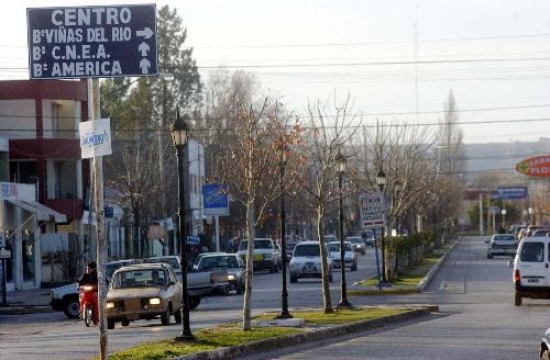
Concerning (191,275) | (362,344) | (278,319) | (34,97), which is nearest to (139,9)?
(362,344)

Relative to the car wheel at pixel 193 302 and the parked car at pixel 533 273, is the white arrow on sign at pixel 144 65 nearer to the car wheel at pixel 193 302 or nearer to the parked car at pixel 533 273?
the car wheel at pixel 193 302

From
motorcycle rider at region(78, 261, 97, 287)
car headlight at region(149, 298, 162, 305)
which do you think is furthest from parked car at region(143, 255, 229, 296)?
car headlight at region(149, 298, 162, 305)

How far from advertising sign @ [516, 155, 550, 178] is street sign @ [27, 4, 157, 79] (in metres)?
59.5

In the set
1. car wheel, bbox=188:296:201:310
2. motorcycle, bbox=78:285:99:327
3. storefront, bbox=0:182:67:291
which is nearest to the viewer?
motorcycle, bbox=78:285:99:327

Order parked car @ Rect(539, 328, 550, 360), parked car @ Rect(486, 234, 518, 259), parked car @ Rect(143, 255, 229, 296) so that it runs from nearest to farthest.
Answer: parked car @ Rect(539, 328, 550, 360) < parked car @ Rect(143, 255, 229, 296) < parked car @ Rect(486, 234, 518, 259)

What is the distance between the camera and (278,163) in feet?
85.5

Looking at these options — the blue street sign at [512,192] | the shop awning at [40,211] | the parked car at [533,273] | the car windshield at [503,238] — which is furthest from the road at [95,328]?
the blue street sign at [512,192]

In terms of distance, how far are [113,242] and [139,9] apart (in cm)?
5288

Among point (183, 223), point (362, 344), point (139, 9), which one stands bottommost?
point (362, 344)

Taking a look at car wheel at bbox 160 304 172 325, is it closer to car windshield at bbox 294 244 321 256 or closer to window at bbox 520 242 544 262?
window at bbox 520 242 544 262

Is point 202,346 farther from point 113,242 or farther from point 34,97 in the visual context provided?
point 113,242

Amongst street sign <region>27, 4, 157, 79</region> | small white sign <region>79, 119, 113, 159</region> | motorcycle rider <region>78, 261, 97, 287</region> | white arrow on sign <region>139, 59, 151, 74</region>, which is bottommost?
motorcycle rider <region>78, 261, 97, 287</region>

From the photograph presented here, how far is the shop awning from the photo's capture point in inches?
1967

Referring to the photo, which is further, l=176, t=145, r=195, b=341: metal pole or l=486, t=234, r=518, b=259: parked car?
l=486, t=234, r=518, b=259: parked car
